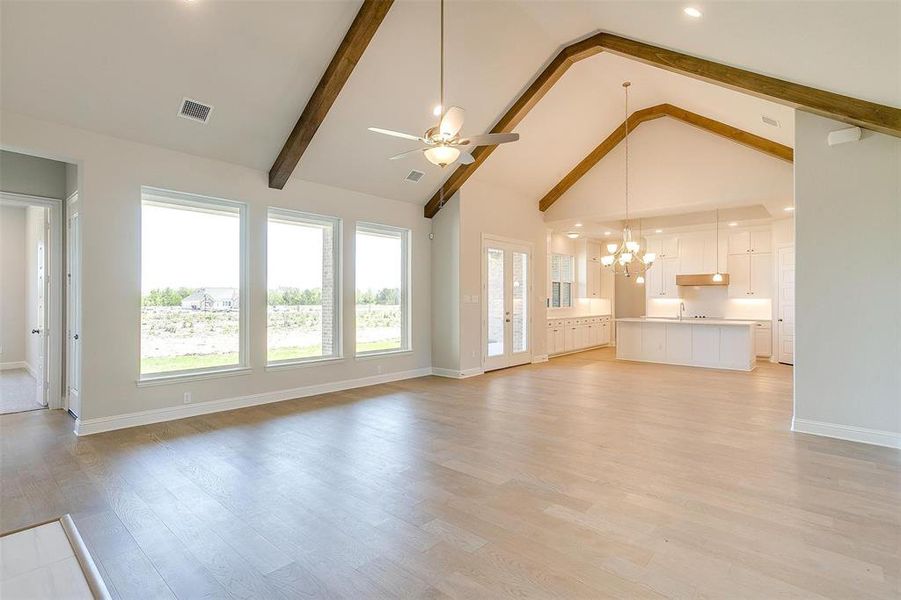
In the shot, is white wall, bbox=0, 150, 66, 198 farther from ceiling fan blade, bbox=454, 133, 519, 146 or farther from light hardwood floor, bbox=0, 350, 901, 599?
ceiling fan blade, bbox=454, 133, 519, 146

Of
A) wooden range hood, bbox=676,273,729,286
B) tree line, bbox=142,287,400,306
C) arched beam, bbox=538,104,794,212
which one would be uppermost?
arched beam, bbox=538,104,794,212

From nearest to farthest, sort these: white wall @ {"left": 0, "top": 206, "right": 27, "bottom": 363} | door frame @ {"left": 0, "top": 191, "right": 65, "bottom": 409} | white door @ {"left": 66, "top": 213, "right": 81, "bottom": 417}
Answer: white door @ {"left": 66, "top": 213, "right": 81, "bottom": 417} < door frame @ {"left": 0, "top": 191, "right": 65, "bottom": 409} < white wall @ {"left": 0, "top": 206, "right": 27, "bottom": 363}

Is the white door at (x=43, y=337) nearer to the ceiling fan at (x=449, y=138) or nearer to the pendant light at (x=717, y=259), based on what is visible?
the ceiling fan at (x=449, y=138)

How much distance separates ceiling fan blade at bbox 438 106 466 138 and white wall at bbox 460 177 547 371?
3.74 m

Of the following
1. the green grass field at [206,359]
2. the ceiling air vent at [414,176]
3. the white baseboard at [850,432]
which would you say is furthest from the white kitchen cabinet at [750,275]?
the green grass field at [206,359]

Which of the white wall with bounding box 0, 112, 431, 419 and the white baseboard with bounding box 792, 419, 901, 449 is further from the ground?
the white wall with bounding box 0, 112, 431, 419

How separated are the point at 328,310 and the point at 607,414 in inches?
162

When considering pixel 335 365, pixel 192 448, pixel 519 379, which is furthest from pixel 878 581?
pixel 335 365

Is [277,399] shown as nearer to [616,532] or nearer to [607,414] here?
[607,414]

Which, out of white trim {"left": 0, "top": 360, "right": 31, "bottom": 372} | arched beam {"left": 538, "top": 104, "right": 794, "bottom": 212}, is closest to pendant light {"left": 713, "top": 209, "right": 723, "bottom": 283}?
arched beam {"left": 538, "top": 104, "right": 794, "bottom": 212}

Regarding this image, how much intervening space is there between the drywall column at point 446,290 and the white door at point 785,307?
23.2ft

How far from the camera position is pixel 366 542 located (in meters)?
2.38

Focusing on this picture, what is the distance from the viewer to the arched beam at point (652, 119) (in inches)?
255

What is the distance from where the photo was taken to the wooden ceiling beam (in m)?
4.17
